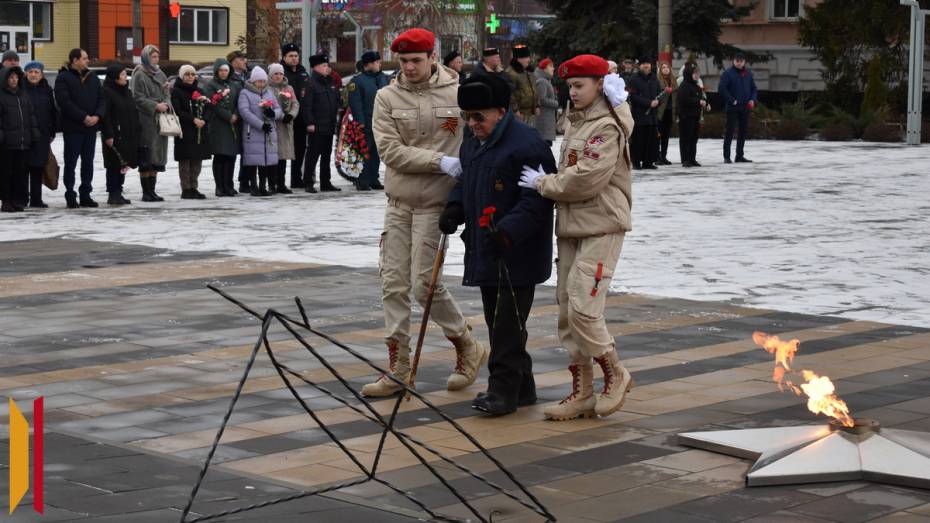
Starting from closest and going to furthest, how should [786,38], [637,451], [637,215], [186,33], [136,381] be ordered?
[637,451], [136,381], [637,215], [786,38], [186,33]

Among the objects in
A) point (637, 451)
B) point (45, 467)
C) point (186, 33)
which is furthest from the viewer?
point (186, 33)

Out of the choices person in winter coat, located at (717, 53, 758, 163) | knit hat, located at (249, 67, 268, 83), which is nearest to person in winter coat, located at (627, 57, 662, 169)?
person in winter coat, located at (717, 53, 758, 163)

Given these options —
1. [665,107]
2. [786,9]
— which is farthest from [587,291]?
[786,9]

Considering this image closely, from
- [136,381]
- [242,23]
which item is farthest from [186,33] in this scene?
[136,381]

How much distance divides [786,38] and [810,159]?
2146cm

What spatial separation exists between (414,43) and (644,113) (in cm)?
1733

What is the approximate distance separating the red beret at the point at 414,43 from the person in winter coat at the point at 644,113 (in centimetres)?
1683

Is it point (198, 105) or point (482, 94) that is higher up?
point (482, 94)

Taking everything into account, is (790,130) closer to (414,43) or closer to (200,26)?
(414,43)

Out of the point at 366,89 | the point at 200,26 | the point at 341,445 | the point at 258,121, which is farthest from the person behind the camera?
the point at 200,26

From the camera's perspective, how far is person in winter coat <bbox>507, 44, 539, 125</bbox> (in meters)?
22.8

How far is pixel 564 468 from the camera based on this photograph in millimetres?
6625

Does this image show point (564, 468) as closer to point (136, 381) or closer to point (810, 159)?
point (136, 381)

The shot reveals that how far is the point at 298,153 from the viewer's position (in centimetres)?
2188
